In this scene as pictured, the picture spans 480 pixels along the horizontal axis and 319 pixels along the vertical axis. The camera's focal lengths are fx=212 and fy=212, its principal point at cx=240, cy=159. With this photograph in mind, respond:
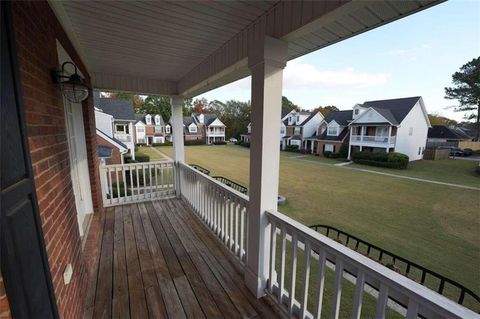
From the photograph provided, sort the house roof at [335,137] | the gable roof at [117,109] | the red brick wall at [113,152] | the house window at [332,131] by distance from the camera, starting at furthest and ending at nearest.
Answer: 1. the house window at [332,131]
2. the house roof at [335,137]
3. the gable roof at [117,109]
4. the red brick wall at [113,152]

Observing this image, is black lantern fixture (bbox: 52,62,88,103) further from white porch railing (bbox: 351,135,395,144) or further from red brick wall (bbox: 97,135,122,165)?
white porch railing (bbox: 351,135,395,144)

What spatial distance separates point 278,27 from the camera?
1.75 metres

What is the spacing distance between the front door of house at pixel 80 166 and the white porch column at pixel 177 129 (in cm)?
179

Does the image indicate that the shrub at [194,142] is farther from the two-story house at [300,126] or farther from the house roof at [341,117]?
the house roof at [341,117]

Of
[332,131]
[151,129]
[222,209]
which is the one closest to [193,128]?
[151,129]

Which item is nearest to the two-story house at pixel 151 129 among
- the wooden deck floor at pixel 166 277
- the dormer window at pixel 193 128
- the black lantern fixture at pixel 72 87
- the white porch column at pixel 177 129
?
the dormer window at pixel 193 128

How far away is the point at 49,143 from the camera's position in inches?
57.2

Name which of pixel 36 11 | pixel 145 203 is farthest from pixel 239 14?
pixel 145 203

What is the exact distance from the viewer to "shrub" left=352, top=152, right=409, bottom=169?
53.9 ft

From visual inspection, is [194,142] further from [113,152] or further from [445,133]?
[445,133]

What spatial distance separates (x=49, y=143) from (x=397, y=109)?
2428cm

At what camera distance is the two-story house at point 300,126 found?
27.3 metres

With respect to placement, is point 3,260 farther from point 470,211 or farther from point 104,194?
point 470,211

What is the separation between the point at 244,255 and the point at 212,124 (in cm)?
3481
